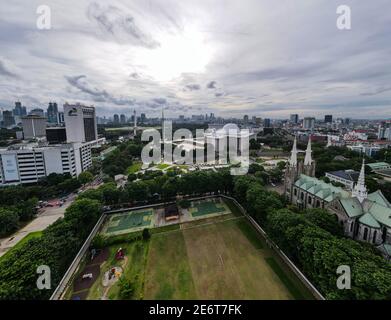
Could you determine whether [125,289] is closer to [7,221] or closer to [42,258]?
[42,258]

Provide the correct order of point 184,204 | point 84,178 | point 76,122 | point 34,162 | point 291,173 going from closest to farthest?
1. point 184,204
2. point 291,173
3. point 34,162
4. point 84,178
5. point 76,122

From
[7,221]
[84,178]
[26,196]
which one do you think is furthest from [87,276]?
[84,178]

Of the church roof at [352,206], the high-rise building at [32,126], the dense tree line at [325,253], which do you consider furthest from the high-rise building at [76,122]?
the church roof at [352,206]

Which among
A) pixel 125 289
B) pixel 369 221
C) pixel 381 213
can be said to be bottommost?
pixel 125 289

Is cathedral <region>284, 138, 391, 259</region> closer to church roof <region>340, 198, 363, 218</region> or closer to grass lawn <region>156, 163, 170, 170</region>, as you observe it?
church roof <region>340, 198, 363, 218</region>

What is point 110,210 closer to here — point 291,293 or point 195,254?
point 195,254

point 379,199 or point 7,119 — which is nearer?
point 379,199

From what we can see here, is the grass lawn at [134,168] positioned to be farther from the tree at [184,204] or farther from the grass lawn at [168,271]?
the grass lawn at [168,271]
